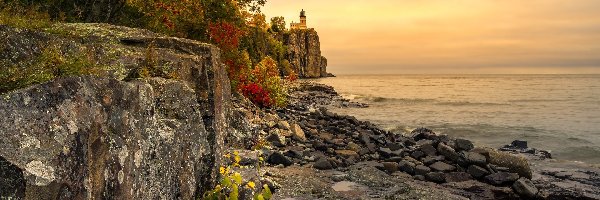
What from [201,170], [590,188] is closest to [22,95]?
[201,170]

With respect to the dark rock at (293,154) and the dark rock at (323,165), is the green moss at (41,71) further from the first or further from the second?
the dark rock at (293,154)

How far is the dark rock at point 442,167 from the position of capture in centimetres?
1593

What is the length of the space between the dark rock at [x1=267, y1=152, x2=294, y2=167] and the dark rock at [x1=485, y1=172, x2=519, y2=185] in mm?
7044

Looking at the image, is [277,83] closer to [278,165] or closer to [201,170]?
[278,165]

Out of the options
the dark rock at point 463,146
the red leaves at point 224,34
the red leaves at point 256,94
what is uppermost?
the red leaves at point 224,34

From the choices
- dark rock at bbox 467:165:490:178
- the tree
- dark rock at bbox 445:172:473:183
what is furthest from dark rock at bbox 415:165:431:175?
the tree

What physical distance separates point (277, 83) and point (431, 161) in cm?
2267

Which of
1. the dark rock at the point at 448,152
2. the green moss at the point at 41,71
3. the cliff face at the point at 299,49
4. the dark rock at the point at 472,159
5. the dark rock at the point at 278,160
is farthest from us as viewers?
the cliff face at the point at 299,49

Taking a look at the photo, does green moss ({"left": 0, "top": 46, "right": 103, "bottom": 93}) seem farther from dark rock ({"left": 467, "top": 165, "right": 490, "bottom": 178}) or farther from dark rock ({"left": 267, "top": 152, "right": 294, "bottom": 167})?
dark rock ({"left": 467, "top": 165, "right": 490, "bottom": 178})

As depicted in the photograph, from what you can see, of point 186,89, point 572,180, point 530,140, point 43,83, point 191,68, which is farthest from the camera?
point 530,140

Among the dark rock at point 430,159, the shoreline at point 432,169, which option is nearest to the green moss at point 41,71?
the shoreline at point 432,169

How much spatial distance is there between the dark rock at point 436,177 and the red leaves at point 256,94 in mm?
18953

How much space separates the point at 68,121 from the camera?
3.83m

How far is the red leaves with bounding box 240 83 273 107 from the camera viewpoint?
32.1 m
